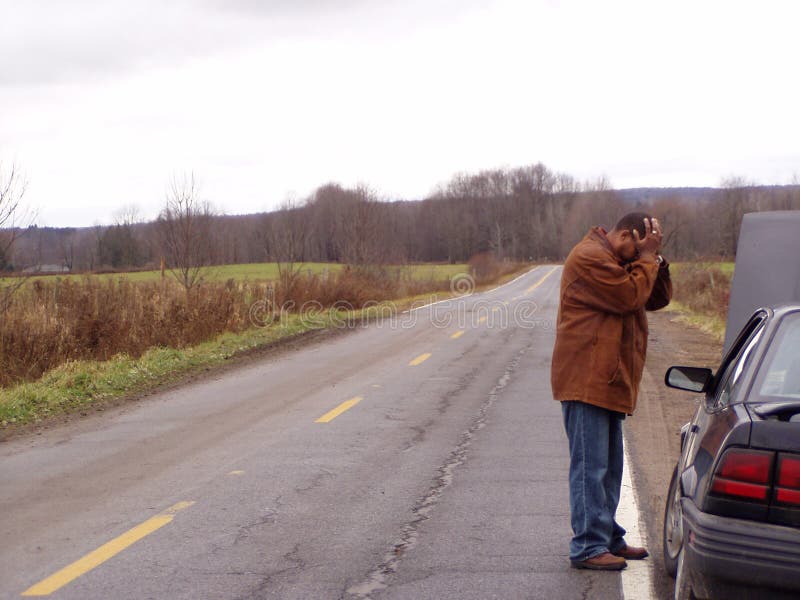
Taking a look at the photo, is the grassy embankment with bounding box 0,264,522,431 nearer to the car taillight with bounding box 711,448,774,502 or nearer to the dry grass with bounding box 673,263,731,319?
the car taillight with bounding box 711,448,774,502

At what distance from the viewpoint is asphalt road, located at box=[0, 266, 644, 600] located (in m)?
4.90

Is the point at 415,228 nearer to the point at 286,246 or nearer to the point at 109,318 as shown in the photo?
the point at 286,246

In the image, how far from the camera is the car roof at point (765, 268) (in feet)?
25.1

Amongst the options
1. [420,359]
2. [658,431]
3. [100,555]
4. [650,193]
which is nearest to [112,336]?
[420,359]

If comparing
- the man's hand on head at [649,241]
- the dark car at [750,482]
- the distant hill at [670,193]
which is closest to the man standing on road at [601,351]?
the man's hand on head at [649,241]

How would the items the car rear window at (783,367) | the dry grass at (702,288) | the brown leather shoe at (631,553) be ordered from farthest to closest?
the dry grass at (702,288)
the brown leather shoe at (631,553)
the car rear window at (783,367)

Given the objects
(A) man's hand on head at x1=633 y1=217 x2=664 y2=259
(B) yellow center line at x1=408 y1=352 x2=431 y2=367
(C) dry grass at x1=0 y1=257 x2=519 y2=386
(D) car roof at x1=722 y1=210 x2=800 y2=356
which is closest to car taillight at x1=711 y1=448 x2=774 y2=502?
(A) man's hand on head at x1=633 y1=217 x2=664 y2=259

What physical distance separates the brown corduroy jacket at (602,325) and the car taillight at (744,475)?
1.44m

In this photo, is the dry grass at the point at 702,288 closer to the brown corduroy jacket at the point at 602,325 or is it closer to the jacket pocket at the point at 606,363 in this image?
the brown corduroy jacket at the point at 602,325

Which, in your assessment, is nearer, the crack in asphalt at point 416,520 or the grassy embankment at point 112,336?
the crack in asphalt at point 416,520

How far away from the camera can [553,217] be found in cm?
13525

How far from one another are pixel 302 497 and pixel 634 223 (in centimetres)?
341

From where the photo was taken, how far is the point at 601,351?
4.83 metres

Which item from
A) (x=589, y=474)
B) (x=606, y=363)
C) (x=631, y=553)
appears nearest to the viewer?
(x=606, y=363)
